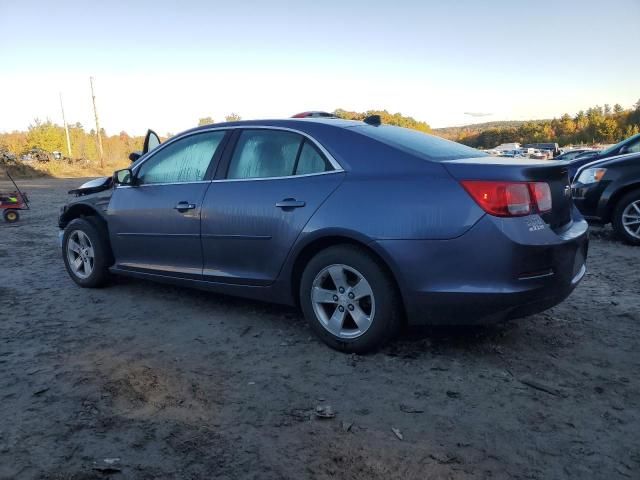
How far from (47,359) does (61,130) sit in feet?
254

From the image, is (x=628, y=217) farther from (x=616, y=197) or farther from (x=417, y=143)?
(x=417, y=143)

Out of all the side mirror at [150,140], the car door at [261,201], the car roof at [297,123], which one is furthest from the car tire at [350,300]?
the side mirror at [150,140]

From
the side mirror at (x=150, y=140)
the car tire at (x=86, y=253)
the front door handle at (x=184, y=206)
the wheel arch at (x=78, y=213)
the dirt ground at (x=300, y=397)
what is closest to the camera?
the dirt ground at (x=300, y=397)

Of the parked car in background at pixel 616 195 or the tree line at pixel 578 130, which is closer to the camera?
the parked car in background at pixel 616 195

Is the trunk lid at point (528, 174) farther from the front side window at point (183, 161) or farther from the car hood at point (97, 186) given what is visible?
the car hood at point (97, 186)

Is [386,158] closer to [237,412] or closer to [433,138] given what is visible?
[433,138]

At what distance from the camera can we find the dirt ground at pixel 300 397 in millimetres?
2107

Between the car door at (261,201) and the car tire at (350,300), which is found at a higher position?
the car door at (261,201)

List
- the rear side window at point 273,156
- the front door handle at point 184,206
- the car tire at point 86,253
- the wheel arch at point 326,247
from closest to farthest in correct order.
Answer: the wheel arch at point 326,247 → the rear side window at point 273,156 → the front door handle at point 184,206 → the car tire at point 86,253

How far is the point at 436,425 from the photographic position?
94.3 inches

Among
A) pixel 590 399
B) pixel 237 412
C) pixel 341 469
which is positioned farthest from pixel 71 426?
pixel 590 399

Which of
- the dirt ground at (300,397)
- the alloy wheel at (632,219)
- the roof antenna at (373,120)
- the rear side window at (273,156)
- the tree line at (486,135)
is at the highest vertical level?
the tree line at (486,135)

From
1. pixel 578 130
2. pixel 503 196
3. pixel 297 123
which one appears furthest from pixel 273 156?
pixel 578 130

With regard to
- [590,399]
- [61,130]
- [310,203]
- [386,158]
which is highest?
[61,130]
